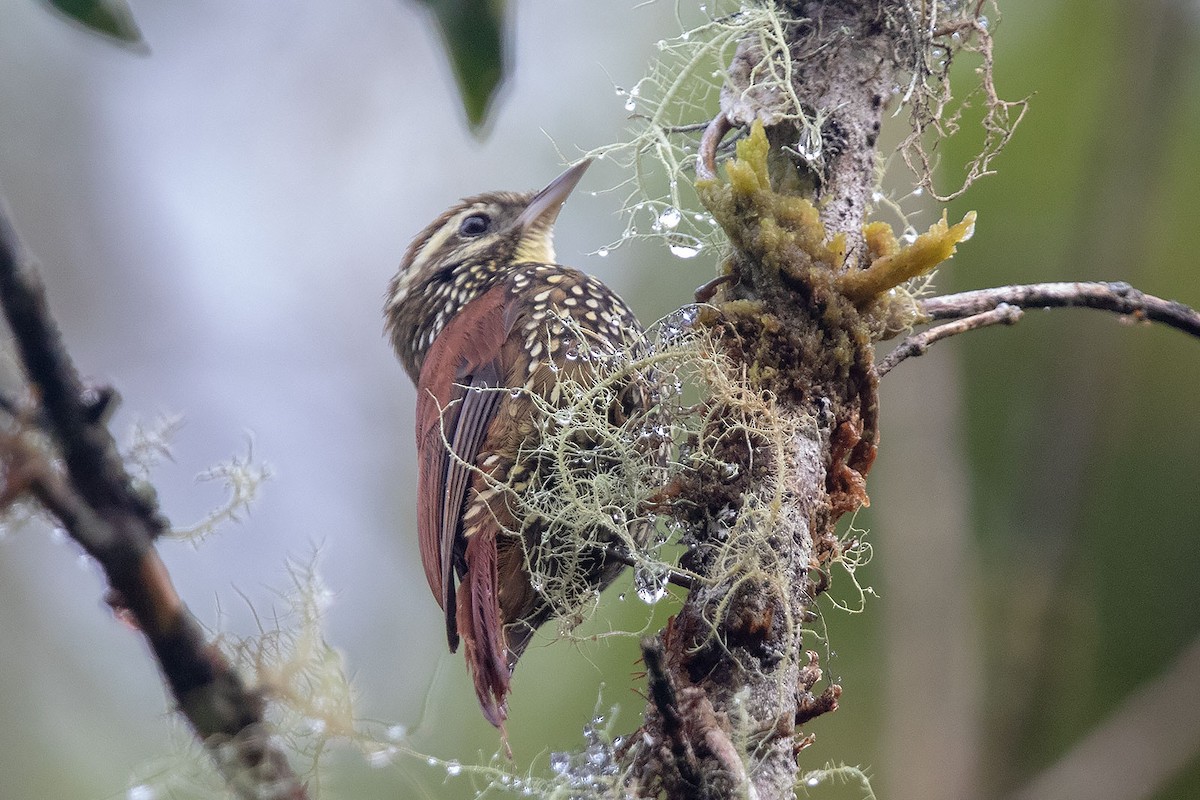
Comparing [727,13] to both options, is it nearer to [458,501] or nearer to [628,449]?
[628,449]

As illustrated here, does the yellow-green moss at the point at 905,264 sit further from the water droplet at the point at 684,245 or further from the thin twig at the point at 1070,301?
the water droplet at the point at 684,245

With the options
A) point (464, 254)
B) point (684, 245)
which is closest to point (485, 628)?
point (684, 245)

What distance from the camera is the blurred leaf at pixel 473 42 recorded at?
1527 millimetres

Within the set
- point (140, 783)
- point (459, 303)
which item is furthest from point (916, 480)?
point (140, 783)

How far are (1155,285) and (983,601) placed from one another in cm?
118

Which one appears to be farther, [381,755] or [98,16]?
[381,755]

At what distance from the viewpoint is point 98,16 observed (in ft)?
4.71

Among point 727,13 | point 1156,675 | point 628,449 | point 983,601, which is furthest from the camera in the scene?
point 983,601

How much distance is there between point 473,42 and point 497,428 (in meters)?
1.31

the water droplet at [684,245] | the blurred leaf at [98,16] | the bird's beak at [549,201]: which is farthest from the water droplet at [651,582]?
the bird's beak at [549,201]

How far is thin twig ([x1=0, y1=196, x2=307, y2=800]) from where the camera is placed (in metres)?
0.99

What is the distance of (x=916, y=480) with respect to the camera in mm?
3490

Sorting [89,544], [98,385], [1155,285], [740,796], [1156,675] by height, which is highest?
[1155,285]

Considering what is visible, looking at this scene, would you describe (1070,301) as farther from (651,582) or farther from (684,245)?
(651,582)
